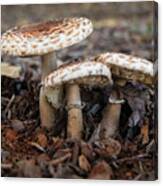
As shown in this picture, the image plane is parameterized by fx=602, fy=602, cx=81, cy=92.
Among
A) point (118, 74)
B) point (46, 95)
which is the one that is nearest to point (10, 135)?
point (46, 95)

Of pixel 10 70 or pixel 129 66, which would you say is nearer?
pixel 129 66

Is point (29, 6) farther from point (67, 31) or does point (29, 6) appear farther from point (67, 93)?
point (67, 93)

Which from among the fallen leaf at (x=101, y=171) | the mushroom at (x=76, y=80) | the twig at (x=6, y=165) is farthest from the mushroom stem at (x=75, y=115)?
the twig at (x=6, y=165)

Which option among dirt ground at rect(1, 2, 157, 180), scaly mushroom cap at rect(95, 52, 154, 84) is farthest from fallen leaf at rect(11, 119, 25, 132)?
scaly mushroom cap at rect(95, 52, 154, 84)

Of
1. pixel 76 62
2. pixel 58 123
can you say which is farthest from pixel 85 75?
pixel 58 123

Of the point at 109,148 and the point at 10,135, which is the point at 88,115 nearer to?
the point at 109,148

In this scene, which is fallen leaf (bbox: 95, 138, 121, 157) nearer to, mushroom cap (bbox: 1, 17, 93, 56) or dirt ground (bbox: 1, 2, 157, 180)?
dirt ground (bbox: 1, 2, 157, 180)
